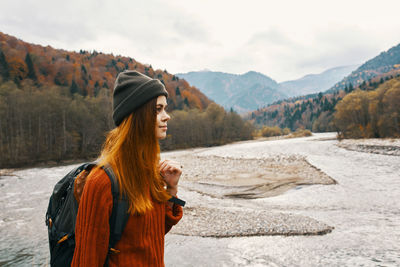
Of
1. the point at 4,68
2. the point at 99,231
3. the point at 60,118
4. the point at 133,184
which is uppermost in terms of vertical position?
the point at 4,68

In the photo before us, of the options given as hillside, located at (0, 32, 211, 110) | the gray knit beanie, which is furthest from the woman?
hillside, located at (0, 32, 211, 110)

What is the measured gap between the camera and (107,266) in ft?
4.65

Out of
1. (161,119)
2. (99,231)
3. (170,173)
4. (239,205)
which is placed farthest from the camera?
(239,205)

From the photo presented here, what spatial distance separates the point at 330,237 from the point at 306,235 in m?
0.76

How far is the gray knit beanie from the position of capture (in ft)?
4.97

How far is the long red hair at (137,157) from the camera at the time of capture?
1.43 m

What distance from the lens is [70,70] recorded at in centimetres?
8156

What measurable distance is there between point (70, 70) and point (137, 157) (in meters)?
92.2

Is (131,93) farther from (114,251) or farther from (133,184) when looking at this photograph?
(114,251)

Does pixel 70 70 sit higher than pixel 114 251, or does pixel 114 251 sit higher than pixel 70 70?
pixel 70 70

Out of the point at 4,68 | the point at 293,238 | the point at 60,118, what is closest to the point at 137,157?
the point at 293,238

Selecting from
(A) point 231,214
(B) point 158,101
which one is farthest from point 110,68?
(B) point 158,101

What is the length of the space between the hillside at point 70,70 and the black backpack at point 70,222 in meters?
64.8

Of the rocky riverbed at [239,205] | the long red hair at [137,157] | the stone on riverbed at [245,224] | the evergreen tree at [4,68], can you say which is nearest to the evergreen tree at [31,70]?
the evergreen tree at [4,68]
